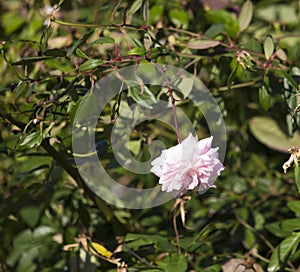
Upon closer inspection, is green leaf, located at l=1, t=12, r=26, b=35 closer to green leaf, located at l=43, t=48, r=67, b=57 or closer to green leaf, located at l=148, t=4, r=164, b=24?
green leaf, located at l=148, t=4, r=164, b=24

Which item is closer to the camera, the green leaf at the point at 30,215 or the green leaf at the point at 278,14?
the green leaf at the point at 30,215

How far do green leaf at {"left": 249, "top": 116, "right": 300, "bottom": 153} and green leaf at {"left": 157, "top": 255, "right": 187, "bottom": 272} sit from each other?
54 centimetres

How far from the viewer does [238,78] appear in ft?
4.31

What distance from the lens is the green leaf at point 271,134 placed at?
1560 mm

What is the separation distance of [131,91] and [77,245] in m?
0.34

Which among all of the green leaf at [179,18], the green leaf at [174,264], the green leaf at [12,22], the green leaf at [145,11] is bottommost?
the green leaf at [174,264]

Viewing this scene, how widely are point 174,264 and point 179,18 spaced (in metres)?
0.62

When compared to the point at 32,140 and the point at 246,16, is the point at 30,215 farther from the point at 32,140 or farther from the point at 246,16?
the point at 246,16

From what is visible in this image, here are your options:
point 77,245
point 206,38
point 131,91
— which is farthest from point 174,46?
point 77,245

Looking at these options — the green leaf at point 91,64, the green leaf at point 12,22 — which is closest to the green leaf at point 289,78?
the green leaf at point 91,64

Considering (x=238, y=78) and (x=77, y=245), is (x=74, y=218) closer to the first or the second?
(x=77, y=245)

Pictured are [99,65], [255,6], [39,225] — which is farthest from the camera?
[255,6]

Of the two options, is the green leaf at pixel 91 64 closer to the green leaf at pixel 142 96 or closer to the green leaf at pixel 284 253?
the green leaf at pixel 142 96

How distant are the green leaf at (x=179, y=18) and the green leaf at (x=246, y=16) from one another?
137 millimetres
